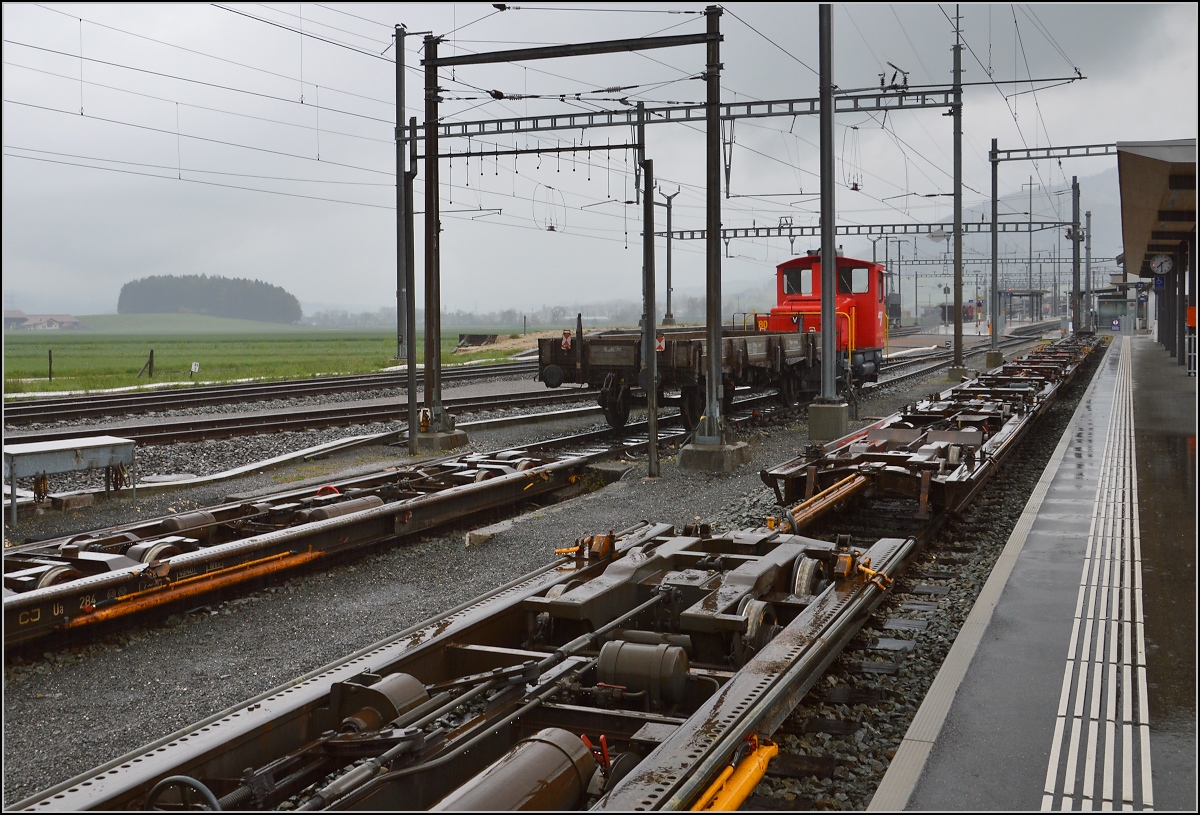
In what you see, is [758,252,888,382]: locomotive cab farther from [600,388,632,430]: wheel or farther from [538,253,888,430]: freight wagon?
[600,388,632,430]: wheel

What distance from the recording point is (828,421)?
49.8 feet

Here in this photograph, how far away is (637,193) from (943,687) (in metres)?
28.2

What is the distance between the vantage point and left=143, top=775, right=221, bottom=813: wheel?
320 cm

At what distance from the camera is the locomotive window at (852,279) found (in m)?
21.6

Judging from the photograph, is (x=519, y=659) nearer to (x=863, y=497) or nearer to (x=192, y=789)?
(x=192, y=789)

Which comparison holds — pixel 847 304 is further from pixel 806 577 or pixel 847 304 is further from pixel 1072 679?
pixel 1072 679

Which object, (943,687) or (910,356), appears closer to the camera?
(943,687)

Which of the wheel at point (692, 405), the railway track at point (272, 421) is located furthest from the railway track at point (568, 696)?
the railway track at point (272, 421)

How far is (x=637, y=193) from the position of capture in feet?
104

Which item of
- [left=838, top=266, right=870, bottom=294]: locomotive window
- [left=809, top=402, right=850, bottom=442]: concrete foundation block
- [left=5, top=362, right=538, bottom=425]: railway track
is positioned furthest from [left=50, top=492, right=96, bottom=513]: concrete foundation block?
[left=838, top=266, right=870, bottom=294]: locomotive window

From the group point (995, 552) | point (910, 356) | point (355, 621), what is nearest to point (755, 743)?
point (355, 621)

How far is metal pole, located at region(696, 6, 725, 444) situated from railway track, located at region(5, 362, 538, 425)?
37.0ft

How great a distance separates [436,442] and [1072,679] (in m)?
10.3

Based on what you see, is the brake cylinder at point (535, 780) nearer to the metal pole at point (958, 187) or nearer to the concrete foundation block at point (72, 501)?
the concrete foundation block at point (72, 501)
